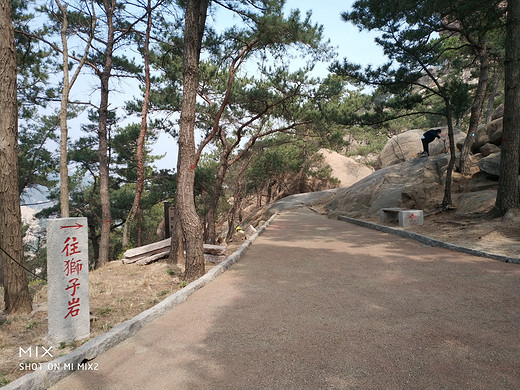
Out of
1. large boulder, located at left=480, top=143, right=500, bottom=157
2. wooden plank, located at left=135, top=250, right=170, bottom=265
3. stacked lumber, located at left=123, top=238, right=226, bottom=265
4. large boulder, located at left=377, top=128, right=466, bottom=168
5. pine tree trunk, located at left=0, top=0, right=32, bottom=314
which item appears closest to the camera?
pine tree trunk, located at left=0, top=0, right=32, bottom=314

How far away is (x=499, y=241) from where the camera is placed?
22.1ft

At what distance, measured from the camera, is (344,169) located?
2816cm

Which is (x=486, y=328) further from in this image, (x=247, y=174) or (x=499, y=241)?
(x=247, y=174)

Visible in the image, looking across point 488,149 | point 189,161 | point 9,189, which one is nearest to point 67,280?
point 9,189

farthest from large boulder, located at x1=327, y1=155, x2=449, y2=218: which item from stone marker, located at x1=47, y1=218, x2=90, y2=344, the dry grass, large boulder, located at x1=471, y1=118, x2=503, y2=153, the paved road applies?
stone marker, located at x1=47, y1=218, x2=90, y2=344

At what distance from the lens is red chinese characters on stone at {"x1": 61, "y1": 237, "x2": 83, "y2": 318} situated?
340cm

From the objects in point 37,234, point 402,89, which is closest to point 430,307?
point 402,89

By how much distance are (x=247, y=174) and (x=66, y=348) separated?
19640mm

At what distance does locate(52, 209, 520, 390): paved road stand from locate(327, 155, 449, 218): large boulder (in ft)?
21.9

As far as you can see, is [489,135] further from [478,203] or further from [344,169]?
[344,169]

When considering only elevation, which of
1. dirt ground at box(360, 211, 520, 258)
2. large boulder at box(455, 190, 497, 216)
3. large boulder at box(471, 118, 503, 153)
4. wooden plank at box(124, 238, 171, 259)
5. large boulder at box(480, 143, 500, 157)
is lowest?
wooden plank at box(124, 238, 171, 259)

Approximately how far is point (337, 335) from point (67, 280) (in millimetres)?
2932

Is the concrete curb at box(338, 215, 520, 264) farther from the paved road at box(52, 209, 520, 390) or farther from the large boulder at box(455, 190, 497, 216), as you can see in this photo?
the large boulder at box(455, 190, 497, 216)

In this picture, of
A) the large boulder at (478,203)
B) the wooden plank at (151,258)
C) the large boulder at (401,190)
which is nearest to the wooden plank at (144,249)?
the wooden plank at (151,258)
